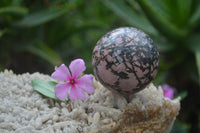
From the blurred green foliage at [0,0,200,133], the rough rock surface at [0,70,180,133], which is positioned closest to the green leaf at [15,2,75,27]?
the blurred green foliage at [0,0,200,133]

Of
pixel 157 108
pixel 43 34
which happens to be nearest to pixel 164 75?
pixel 43 34

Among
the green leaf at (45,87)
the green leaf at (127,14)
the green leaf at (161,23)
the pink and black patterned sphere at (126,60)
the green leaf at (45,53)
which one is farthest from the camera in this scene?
the green leaf at (127,14)

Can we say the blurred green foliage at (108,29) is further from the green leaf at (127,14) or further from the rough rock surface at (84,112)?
the rough rock surface at (84,112)

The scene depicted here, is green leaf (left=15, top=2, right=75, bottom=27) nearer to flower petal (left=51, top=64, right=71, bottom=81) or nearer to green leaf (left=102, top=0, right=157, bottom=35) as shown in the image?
green leaf (left=102, top=0, right=157, bottom=35)

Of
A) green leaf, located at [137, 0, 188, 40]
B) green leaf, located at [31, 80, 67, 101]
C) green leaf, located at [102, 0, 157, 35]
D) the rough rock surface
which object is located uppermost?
green leaf, located at [102, 0, 157, 35]

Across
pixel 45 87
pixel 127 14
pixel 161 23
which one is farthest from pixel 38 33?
pixel 45 87

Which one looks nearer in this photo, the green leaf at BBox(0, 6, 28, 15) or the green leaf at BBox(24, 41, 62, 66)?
the green leaf at BBox(0, 6, 28, 15)

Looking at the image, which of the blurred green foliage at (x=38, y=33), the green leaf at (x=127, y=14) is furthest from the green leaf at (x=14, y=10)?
the green leaf at (x=127, y=14)
